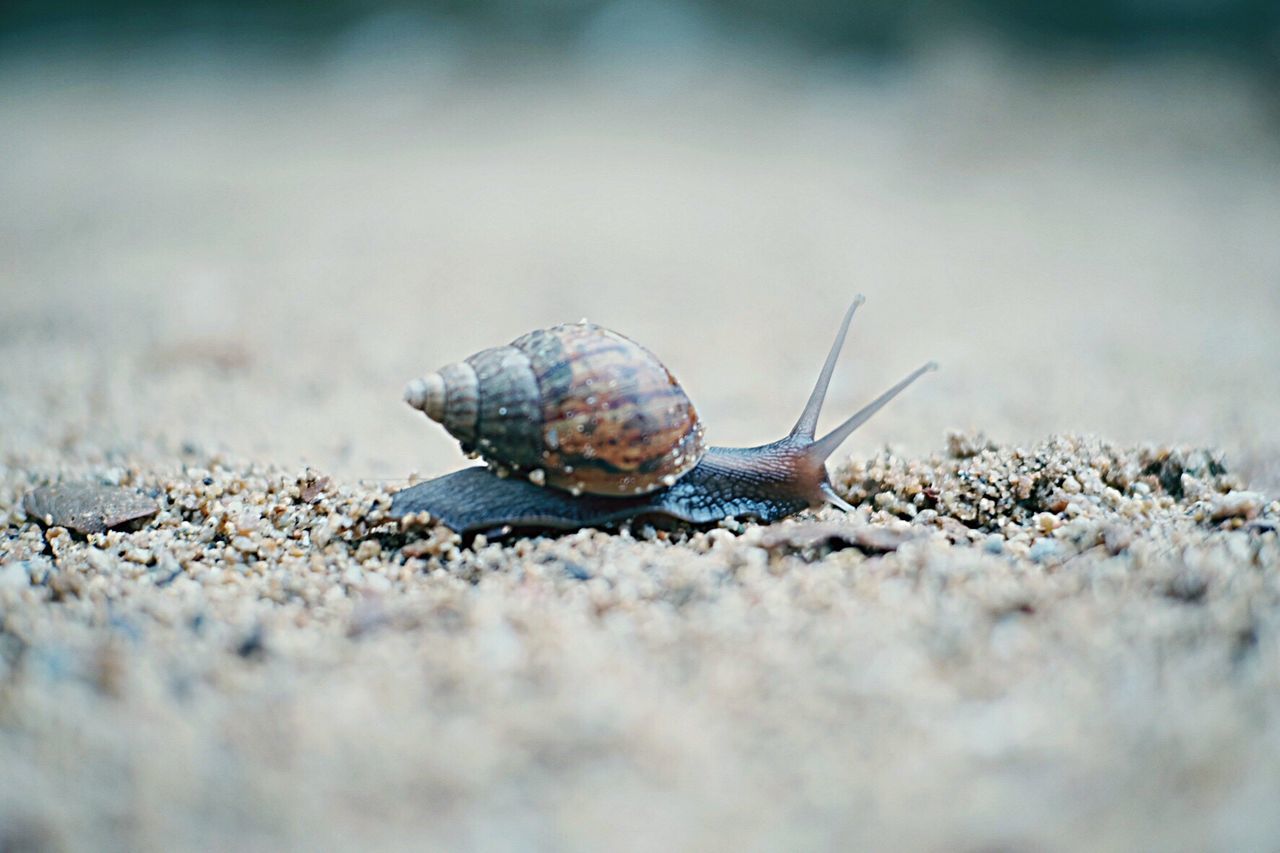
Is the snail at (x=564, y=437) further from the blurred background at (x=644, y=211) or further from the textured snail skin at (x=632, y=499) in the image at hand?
the blurred background at (x=644, y=211)

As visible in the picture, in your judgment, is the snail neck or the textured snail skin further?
the snail neck

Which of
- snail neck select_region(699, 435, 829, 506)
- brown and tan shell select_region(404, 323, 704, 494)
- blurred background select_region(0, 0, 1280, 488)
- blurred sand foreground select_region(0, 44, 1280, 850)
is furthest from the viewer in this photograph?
blurred background select_region(0, 0, 1280, 488)

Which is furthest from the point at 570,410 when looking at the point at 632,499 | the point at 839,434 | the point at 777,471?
the point at 839,434

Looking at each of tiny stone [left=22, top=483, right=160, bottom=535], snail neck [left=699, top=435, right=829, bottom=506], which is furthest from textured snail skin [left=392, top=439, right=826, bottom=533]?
tiny stone [left=22, top=483, right=160, bottom=535]

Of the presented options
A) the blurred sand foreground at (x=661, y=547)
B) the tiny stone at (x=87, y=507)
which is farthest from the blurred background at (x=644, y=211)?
the tiny stone at (x=87, y=507)

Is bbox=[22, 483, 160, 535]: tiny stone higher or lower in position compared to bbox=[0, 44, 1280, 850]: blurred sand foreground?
lower

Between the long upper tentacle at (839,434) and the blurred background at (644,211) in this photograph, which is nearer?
the long upper tentacle at (839,434)

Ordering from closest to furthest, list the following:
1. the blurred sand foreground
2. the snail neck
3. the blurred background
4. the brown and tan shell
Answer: the blurred sand foreground, the brown and tan shell, the snail neck, the blurred background

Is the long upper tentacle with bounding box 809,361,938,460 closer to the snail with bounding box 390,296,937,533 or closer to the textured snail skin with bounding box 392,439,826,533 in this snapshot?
the textured snail skin with bounding box 392,439,826,533
